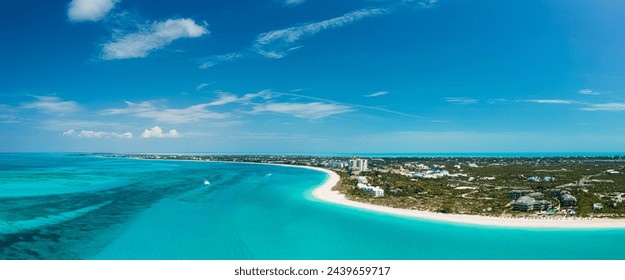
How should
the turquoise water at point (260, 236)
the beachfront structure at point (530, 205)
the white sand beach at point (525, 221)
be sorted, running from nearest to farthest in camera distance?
the turquoise water at point (260, 236)
the white sand beach at point (525, 221)
the beachfront structure at point (530, 205)

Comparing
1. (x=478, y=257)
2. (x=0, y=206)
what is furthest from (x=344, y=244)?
(x=0, y=206)

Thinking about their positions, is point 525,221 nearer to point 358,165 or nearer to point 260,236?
point 260,236

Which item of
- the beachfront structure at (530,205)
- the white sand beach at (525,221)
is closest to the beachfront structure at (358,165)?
the white sand beach at (525,221)

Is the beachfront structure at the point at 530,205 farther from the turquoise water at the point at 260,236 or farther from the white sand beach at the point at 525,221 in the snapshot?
the turquoise water at the point at 260,236

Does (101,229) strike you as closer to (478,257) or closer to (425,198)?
(478,257)

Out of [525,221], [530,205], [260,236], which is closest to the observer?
[260,236]

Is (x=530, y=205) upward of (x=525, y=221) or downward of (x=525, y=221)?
upward

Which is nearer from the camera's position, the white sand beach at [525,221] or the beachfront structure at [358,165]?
the white sand beach at [525,221]

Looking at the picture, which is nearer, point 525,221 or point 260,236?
point 260,236

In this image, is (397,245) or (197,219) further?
(197,219)

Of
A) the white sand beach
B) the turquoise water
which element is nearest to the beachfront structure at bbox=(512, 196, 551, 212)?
the white sand beach

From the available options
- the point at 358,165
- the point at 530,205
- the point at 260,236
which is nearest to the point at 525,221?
the point at 530,205
